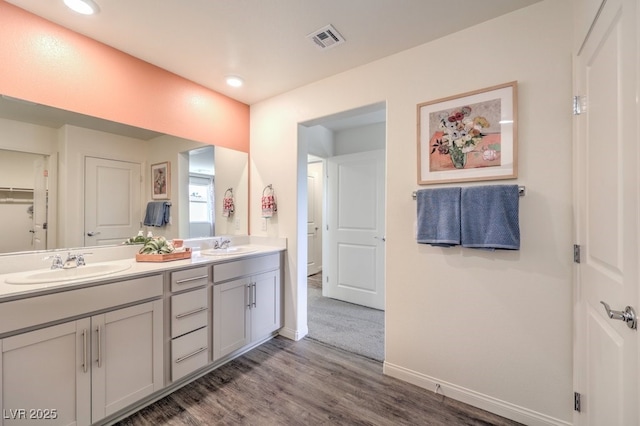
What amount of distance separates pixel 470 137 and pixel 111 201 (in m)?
2.61

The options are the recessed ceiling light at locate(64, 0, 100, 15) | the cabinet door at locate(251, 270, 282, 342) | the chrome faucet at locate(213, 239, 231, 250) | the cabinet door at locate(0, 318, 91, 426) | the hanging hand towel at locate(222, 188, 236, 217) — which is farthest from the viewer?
the hanging hand towel at locate(222, 188, 236, 217)

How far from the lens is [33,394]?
1.26m

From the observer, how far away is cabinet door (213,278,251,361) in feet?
6.81

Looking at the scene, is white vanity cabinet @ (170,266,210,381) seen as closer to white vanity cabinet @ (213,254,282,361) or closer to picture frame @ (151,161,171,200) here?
white vanity cabinet @ (213,254,282,361)

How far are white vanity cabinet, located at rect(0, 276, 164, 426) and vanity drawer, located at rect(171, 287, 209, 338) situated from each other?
95 millimetres

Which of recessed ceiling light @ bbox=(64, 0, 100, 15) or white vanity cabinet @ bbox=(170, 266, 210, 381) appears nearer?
recessed ceiling light @ bbox=(64, 0, 100, 15)

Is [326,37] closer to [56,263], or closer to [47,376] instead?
[56,263]

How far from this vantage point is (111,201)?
6.66ft

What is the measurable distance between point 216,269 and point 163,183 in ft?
3.01

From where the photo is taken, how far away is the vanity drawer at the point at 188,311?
1812 mm

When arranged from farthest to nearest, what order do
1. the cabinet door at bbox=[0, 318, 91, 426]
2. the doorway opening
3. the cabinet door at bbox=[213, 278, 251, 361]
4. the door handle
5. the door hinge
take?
the doorway opening
the cabinet door at bbox=[213, 278, 251, 361]
the door hinge
the cabinet door at bbox=[0, 318, 91, 426]
the door handle

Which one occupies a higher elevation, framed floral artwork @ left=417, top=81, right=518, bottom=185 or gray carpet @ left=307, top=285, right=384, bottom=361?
framed floral artwork @ left=417, top=81, right=518, bottom=185

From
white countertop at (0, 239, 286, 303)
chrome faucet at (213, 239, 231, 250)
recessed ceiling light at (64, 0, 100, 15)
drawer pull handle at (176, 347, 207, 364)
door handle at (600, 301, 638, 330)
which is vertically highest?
Answer: recessed ceiling light at (64, 0, 100, 15)

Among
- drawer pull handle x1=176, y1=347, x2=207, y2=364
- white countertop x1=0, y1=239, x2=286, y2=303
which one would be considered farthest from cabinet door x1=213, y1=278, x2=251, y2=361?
white countertop x1=0, y1=239, x2=286, y2=303
